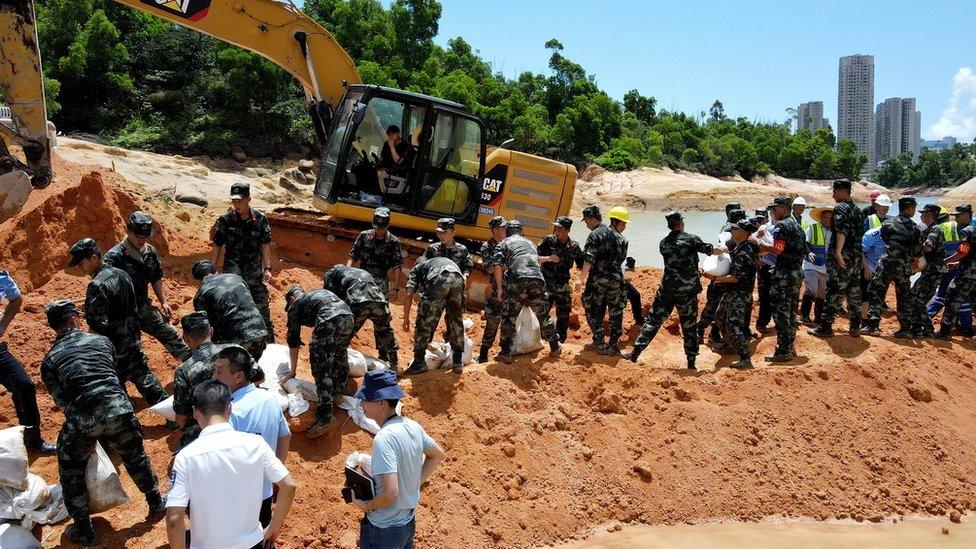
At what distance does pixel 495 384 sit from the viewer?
8.23 metres

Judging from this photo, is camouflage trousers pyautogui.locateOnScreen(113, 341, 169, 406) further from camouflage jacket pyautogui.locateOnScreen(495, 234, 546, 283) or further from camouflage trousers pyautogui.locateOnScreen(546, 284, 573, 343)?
camouflage trousers pyautogui.locateOnScreen(546, 284, 573, 343)

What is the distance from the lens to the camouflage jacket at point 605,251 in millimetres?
9148

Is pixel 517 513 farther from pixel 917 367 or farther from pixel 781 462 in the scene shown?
pixel 917 367

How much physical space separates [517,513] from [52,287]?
19.4 ft

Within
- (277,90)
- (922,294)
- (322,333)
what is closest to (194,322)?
(322,333)

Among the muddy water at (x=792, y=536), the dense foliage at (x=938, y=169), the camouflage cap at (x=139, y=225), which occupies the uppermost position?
the dense foliage at (x=938, y=169)

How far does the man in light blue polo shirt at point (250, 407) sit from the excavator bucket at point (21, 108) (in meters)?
3.11

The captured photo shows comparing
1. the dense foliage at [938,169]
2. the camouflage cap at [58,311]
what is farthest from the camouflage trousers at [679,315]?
the dense foliage at [938,169]

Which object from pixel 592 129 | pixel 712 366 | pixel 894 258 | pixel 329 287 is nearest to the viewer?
pixel 329 287

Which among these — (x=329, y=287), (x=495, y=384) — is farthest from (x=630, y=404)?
(x=329, y=287)

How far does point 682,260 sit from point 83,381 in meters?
6.19

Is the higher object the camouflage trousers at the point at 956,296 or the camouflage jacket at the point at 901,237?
the camouflage jacket at the point at 901,237

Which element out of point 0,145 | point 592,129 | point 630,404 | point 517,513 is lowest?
point 517,513

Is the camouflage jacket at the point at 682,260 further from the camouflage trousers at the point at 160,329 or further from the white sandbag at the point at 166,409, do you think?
the white sandbag at the point at 166,409
